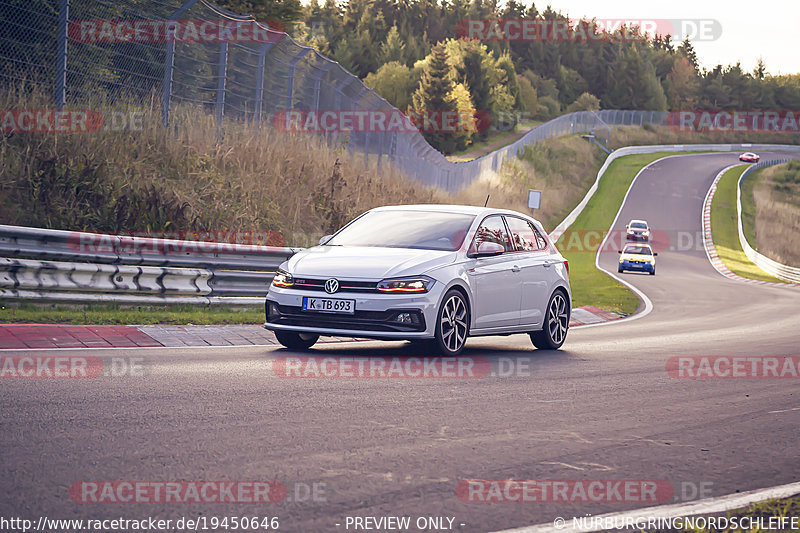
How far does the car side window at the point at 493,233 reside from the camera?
11412 mm

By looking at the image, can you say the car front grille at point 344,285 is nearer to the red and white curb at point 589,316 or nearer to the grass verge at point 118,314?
the grass verge at point 118,314

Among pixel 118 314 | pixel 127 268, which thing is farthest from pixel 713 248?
pixel 118 314

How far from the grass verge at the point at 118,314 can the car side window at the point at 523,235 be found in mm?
3616

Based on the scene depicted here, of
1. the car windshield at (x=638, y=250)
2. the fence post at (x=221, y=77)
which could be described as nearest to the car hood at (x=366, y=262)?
the fence post at (x=221, y=77)

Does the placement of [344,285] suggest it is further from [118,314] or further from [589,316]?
[589,316]

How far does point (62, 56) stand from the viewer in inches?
591

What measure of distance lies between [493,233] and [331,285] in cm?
261

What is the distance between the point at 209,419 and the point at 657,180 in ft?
260

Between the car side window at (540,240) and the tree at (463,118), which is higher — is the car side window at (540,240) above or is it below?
below

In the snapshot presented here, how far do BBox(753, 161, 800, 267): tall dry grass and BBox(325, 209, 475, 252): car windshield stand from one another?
46743 mm

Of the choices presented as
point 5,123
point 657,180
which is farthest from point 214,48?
point 657,180

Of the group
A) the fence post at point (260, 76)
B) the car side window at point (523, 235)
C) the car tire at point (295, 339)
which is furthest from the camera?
the fence post at point (260, 76)

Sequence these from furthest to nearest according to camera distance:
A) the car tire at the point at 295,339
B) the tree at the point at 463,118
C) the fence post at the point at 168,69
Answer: the tree at the point at 463,118 → the fence post at the point at 168,69 → the car tire at the point at 295,339

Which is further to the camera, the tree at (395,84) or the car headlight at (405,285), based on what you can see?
the tree at (395,84)
